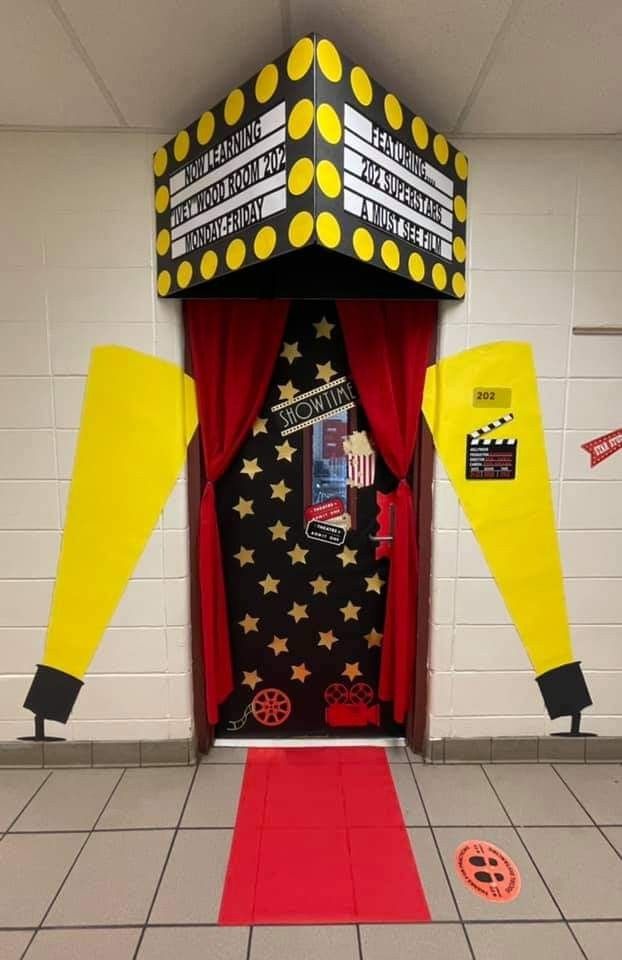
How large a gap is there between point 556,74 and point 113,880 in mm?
2954

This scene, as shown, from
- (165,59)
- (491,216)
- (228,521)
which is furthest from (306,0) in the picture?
(228,521)

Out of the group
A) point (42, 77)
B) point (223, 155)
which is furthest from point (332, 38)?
point (42, 77)

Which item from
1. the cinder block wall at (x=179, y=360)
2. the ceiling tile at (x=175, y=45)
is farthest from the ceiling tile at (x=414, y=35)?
the cinder block wall at (x=179, y=360)

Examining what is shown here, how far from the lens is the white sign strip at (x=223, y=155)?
1585mm

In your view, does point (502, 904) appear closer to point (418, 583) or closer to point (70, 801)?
point (418, 583)

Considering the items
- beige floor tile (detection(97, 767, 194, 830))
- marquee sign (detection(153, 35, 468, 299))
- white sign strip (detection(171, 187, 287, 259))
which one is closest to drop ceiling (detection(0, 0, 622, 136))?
marquee sign (detection(153, 35, 468, 299))

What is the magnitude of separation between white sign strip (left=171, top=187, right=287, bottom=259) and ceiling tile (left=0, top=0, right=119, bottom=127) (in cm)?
54

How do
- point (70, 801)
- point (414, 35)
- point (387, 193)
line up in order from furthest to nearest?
point (70, 801), point (387, 193), point (414, 35)

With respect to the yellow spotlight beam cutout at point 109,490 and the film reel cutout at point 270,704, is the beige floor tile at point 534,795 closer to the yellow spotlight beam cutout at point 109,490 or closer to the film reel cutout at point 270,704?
the film reel cutout at point 270,704

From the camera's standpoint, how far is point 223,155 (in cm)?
178

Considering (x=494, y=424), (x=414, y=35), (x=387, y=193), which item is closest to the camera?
(x=414, y=35)

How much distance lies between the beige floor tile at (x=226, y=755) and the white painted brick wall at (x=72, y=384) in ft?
0.60

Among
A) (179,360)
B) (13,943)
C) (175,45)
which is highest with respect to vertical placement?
(175,45)

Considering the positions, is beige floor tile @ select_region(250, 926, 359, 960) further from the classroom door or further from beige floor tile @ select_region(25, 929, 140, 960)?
the classroom door
